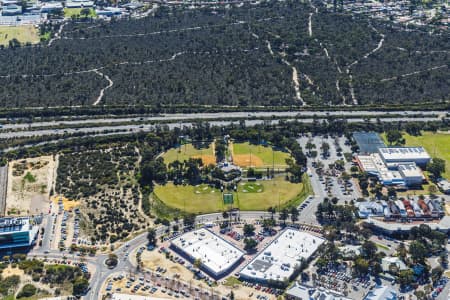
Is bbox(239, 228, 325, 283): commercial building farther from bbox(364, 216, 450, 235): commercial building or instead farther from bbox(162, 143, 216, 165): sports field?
bbox(162, 143, 216, 165): sports field

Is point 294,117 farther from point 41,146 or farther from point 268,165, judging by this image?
point 41,146

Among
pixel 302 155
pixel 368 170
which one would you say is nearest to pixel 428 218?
pixel 368 170

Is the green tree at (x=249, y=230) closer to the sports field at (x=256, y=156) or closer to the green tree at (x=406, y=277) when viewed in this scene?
the sports field at (x=256, y=156)

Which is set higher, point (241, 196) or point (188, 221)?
point (188, 221)

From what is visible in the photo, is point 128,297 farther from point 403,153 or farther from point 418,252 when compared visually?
point 403,153

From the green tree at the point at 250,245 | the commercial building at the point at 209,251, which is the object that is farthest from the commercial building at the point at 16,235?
the green tree at the point at 250,245

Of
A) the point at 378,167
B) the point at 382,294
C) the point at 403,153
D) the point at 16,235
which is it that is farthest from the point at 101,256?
the point at 403,153
